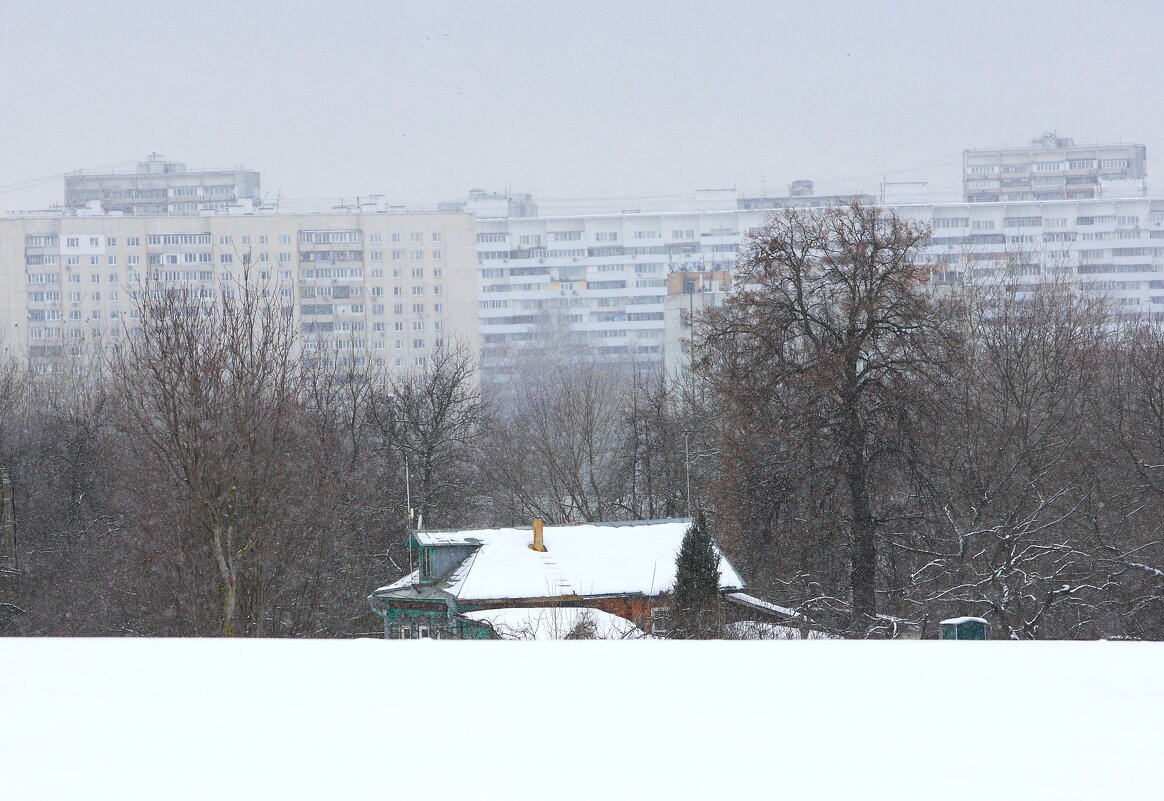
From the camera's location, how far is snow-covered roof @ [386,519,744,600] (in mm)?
19125

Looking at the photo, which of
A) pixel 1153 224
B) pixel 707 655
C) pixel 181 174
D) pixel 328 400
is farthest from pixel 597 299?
pixel 707 655

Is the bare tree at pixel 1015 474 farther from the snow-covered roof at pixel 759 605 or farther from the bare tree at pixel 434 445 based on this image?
the bare tree at pixel 434 445

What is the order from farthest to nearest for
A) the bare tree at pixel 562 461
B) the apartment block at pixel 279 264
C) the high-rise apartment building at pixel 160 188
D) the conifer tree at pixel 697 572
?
1. the high-rise apartment building at pixel 160 188
2. the apartment block at pixel 279 264
3. the bare tree at pixel 562 461
4. the conifer tree at pixel 697 572

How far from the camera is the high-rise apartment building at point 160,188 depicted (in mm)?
109500

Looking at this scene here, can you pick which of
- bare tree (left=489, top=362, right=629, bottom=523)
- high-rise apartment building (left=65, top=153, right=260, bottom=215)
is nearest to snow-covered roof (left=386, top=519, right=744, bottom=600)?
bare tree (left=489, top=362, right=629, bottom=523)

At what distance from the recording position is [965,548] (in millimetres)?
19359

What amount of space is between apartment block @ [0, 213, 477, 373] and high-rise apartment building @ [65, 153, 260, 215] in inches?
1326

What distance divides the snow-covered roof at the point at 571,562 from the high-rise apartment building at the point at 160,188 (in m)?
94.6

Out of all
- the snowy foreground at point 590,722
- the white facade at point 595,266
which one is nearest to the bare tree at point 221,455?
the snowy foreground at point 590,722

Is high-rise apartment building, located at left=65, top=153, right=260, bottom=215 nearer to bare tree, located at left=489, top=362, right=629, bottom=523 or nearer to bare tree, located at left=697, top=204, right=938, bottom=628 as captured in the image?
bare tree, located at left=489, top=362, right=629, bottom=523

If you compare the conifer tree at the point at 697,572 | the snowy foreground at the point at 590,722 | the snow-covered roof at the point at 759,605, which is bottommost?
the snow-covered roof at the point at 759,605

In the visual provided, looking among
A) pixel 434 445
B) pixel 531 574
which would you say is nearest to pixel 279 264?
pixel 434 445

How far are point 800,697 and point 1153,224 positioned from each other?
114 meters

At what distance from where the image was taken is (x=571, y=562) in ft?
68.2
